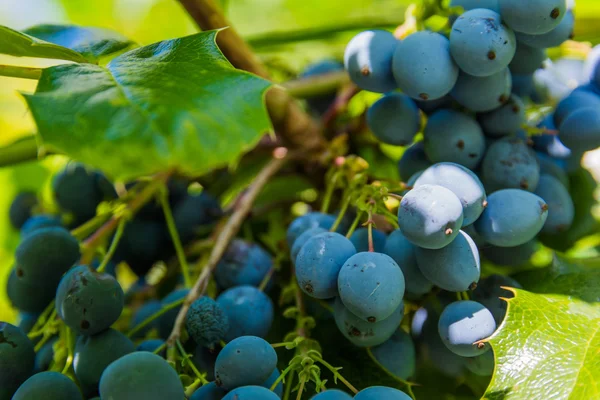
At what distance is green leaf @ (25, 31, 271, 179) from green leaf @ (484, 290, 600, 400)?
437 millimetres

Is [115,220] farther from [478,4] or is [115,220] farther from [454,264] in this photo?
[478,4]

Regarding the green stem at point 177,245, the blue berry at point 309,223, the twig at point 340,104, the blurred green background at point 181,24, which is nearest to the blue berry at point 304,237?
the blue berry at point 309,223

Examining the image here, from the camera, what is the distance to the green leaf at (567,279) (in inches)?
37.2

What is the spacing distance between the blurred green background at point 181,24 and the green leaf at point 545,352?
84 cm

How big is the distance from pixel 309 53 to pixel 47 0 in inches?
34.1

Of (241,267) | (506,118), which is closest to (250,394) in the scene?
(241,267)

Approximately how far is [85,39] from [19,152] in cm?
27

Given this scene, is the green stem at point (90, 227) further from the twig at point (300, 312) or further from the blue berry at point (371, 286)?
the blue berry at point (371, 286)

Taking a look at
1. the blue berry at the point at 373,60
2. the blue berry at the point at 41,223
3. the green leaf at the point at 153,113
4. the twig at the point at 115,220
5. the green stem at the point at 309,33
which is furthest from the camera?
the green stem at the point at 309,33

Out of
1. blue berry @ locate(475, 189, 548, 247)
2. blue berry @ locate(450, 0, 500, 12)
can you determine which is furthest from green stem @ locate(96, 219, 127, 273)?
blue berry @ locate(450, 0, 500, 12)

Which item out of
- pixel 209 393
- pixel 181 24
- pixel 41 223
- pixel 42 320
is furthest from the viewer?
pixel 181 24

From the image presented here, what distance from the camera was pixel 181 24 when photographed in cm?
193

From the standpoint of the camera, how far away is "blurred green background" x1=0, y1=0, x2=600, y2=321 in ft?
5.13

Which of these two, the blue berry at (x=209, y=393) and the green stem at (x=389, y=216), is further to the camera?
the green stem at (x=389, y=216)
